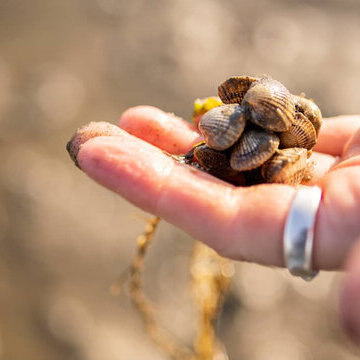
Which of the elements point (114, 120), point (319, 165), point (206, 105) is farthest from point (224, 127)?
point (114, 120)

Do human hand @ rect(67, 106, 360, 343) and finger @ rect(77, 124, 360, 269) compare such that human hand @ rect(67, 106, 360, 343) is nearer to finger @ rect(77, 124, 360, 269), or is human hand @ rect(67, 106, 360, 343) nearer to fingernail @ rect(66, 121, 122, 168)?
finger @ rect(77, 124, 360, 269)

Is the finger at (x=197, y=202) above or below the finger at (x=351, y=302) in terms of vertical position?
below

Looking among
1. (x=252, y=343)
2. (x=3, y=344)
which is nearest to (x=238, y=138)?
(x=252, y=343)

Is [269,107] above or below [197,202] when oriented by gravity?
above

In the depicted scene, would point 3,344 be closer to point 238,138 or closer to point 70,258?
point 70,258

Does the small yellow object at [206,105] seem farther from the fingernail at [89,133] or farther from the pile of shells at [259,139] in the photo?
the fingernail at [89,133]

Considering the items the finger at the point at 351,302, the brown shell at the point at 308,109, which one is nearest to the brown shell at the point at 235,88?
the brown shell at the point at 308,109

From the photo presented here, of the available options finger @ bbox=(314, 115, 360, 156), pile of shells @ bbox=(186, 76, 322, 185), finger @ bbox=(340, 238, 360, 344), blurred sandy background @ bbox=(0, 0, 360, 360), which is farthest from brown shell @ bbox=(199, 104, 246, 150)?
blurred sandy background @ bbox=(0, 0, 360, 360)

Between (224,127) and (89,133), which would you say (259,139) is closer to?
(224,127)
